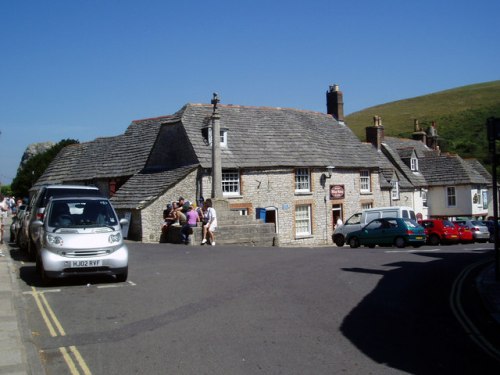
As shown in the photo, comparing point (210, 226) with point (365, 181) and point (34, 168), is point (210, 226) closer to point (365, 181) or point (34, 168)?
point (365, 181)

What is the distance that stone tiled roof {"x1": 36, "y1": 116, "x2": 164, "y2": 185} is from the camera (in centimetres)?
3516

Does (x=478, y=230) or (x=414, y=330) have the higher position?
(x=478, y=230)

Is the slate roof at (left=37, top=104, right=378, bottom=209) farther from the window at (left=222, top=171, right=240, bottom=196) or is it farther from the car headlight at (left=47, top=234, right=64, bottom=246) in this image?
the car headlight at (left=47, top=234, right=64, bottom=246)

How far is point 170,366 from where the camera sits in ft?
21.5

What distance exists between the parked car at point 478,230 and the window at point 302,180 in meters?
9.00

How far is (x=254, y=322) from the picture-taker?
862 cm

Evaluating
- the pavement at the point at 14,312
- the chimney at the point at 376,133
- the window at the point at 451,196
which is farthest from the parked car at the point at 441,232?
the window at the point at 451,196

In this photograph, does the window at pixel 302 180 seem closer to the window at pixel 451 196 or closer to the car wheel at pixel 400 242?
the car wheel at pixel 400 242

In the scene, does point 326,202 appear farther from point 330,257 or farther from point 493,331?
Result: point 493,331

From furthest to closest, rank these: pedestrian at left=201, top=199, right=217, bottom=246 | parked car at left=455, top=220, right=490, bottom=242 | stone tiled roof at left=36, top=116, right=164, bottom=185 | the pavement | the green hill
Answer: the green hill
stone tiled roof at left=36, top=116, right=164, bottom=185
parked car at left=455, top=220, right=490, bottom=242
pedestrian at left=201, top=199, right=217, bottom=246
the pavement

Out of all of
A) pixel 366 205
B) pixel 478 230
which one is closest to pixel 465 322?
pixel 478 230

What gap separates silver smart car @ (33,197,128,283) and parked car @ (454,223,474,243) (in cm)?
2353

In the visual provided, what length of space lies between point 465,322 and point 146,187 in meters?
22.5

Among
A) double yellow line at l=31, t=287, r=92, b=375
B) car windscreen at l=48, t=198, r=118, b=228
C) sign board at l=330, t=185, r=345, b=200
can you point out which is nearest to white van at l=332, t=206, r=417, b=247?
sign board at l=330, t=185, r=345, b=200
